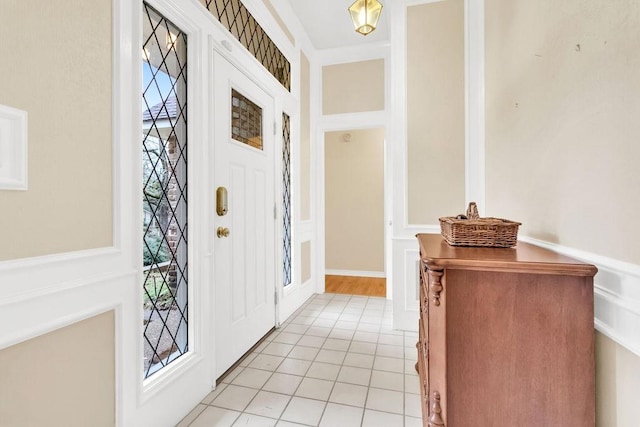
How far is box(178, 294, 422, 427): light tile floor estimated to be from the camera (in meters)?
1.57

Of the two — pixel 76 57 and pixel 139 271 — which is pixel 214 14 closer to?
pixel 76 57

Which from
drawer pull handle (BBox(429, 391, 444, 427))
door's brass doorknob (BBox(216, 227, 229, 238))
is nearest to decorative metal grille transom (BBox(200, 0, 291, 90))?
door's brass doorknob (BBox(216, 227, 229, 238))

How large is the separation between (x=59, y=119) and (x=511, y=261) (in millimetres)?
1495

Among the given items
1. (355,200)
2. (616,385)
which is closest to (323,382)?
(616,385)

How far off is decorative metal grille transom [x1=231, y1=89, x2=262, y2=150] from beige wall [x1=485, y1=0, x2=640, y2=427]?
168 centimetres

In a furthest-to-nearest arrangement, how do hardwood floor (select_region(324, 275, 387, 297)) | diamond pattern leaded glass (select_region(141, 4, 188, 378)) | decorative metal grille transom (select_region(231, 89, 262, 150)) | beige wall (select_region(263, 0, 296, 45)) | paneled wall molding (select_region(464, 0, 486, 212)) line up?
hardwood floor (select_region(324, 275, 387, 297)) → beige wall (select_region(263, 0, 296, 45)) → paneled wall molding (select_region(464, 0, 486, 212)) → decorative metal grille transom (select_region(231, 89, 262, 150)) → diamond pattern leaded glass (select_region(141, 4, 188, 378))

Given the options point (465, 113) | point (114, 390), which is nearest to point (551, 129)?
point (465, 113)

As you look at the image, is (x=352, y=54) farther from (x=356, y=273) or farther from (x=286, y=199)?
(x=356, y=273)

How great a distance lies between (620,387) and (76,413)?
1652 mm

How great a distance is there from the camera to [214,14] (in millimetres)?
1822

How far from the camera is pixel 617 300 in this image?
827 millimetres

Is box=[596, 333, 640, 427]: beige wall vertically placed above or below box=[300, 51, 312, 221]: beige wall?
below

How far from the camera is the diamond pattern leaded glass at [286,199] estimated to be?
10.1ft

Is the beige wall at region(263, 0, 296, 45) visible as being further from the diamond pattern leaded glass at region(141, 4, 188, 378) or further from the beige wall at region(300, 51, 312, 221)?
the diamond pattern leaded glass at region(141, 4, 188, 378)
